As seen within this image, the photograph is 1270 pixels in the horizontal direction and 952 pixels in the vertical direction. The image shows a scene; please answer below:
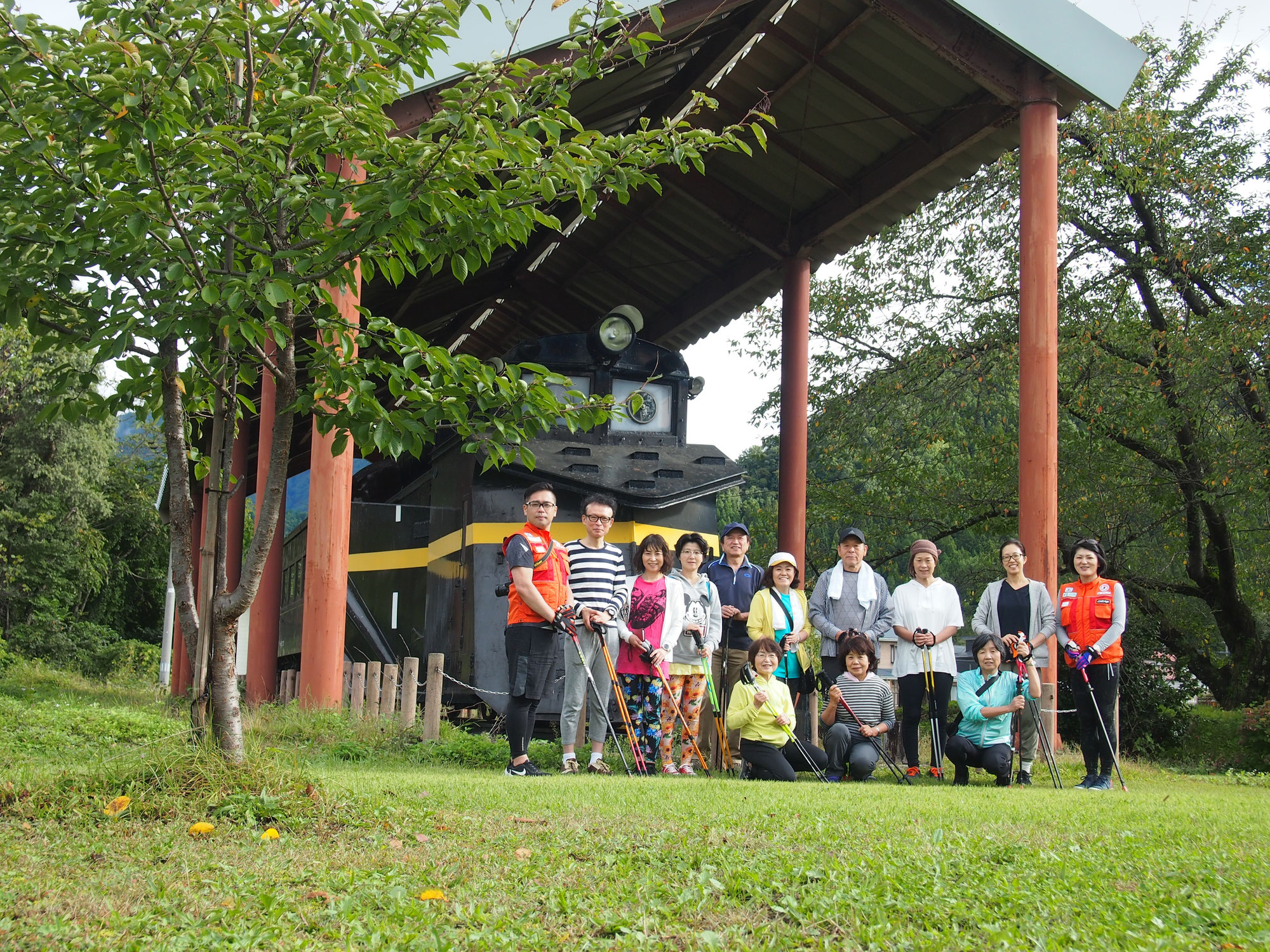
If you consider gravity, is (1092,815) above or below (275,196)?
below

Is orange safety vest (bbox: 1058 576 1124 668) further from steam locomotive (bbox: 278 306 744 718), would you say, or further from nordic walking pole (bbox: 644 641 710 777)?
steam locomotive (bbox: 278 306 744 718)

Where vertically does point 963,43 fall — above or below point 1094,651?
above

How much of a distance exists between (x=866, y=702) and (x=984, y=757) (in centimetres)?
86

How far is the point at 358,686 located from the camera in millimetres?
10523

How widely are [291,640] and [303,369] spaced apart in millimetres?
12762

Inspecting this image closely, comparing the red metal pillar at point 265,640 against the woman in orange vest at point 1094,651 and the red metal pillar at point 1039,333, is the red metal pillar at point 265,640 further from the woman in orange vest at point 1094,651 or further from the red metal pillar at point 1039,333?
the woman in orange vest at point 1094,651

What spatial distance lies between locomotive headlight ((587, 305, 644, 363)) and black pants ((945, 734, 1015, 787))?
17.6 ft

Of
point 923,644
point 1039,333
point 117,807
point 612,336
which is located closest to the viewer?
point 117,807

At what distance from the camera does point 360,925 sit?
326 centimetres

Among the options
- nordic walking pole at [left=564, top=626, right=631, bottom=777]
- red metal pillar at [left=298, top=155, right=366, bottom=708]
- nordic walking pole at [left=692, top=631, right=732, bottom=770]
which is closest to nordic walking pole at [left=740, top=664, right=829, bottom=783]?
nordic walking pole at [left=692, top=631, right=732, bottom=770]

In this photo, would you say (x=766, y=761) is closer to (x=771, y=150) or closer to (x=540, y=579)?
(x=540, y=579)

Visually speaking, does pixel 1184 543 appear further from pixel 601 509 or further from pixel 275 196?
pixel 275 196

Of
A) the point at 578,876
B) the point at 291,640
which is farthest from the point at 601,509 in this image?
the point at 291,640

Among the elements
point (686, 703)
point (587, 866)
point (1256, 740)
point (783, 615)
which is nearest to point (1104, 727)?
point (783, 615)
